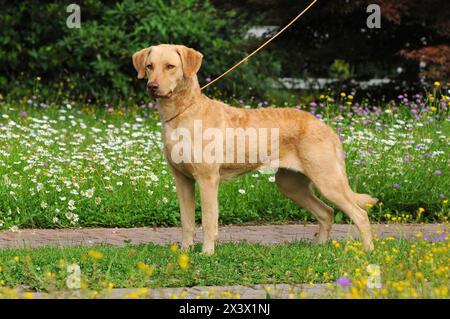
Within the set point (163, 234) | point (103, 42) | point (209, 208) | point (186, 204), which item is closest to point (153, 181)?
point (163, 234)

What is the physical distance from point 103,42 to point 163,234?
665 cm

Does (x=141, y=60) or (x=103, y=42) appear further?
(x=103, y=42)

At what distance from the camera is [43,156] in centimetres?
916

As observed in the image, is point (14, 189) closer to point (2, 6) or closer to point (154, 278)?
point (154, 278)

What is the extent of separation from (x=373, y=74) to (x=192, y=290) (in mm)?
11010

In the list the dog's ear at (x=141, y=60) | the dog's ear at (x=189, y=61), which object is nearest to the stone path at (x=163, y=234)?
the dog's ear at (x=141, y=60)

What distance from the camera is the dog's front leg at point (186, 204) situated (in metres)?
6.73

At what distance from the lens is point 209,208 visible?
6.50 meters

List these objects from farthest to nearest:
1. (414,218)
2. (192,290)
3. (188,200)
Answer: (414,218) < (188,200) < (192,290)

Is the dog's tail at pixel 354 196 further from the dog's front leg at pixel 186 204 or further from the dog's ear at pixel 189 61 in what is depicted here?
the dog's ear at pixel 189 61

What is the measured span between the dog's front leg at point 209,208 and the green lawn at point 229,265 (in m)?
0.12

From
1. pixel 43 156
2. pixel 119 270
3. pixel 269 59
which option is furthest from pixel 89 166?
pixel 269 59

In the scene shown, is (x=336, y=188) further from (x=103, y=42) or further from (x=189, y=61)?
(x=103, y=42)

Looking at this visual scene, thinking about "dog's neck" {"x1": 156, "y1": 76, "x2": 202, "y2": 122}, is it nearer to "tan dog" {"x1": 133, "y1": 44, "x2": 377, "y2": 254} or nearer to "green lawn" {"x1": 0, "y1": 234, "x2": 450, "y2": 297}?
"tan dog" {"x1": 133, "y1": 44, "x2": 377, "y2": 254}
